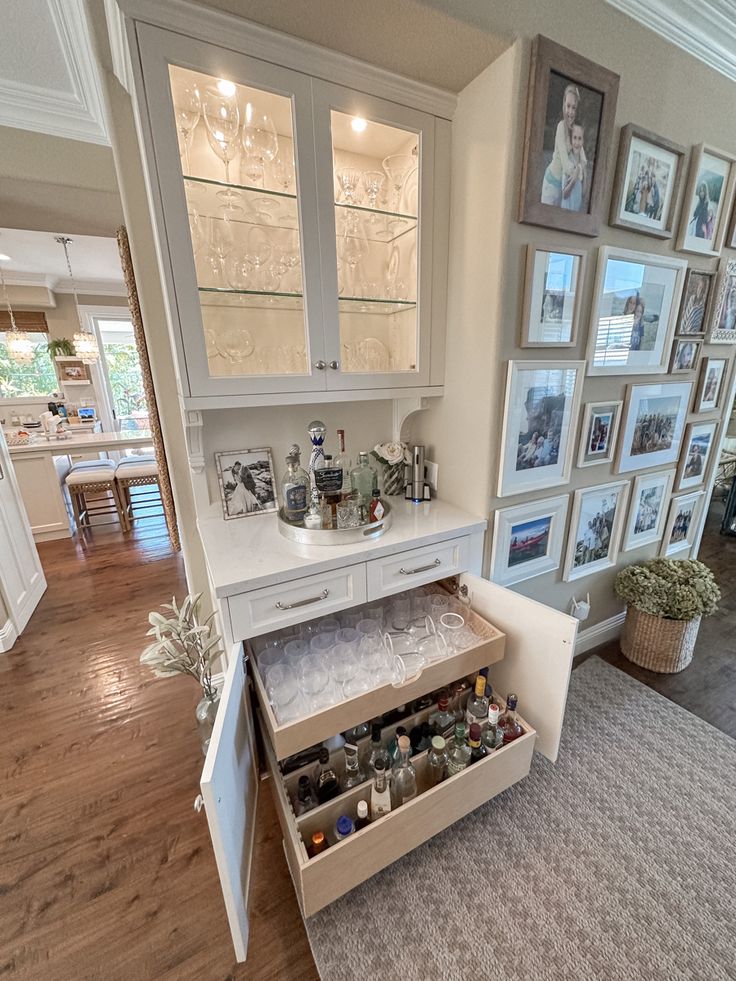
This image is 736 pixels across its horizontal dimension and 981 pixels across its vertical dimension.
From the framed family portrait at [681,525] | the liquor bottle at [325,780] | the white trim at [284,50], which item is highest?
the white trim at [284,50]

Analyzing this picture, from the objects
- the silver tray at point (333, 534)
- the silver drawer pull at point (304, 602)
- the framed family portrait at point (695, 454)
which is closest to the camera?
the silver drawer pull at point (304, 602)

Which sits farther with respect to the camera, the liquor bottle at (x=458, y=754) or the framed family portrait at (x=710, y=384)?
the framed family portrait at (x=710, y=384)

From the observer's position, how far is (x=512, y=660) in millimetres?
1442

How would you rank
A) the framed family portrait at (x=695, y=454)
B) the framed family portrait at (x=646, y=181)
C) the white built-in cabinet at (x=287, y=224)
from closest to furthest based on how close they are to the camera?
the white built-in cabinet at (x=287, y=224)
the framed family portrait at (x=646, y=181)
the framed family portrait at (x=695, y=454)

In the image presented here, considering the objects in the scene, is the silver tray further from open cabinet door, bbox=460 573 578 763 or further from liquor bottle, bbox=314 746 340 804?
liquor bottle, bbox=314 746 340 804

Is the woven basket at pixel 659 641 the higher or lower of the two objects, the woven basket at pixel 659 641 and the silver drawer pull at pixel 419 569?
the lower

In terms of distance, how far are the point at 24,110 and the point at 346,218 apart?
5.13 feet

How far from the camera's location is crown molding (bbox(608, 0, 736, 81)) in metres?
1.25

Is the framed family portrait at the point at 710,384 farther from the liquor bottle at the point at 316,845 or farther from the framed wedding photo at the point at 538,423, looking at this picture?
the liquor bottle at the point at 316,845

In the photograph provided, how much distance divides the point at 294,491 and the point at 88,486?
11.1ft

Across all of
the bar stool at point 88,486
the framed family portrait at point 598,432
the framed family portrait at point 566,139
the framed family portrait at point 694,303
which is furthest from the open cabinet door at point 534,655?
the bar stool at point 88,486

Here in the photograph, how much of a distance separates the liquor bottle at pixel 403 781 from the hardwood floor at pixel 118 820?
42cm

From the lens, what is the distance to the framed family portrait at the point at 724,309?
1820 millimetres

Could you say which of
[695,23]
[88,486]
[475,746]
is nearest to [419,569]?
[475,746]
